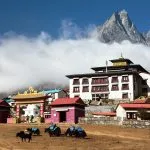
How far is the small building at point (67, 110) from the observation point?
187 ft

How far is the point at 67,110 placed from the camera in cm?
5753

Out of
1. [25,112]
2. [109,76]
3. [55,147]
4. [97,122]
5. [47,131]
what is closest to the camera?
[55,147]

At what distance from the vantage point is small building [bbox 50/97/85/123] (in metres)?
56.9

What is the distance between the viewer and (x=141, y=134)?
4597 centimetres

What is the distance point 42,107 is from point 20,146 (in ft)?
96.5

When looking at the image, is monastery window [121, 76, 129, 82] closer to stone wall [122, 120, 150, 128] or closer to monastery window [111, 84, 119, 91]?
monastery window [111, 84, 119, 91]

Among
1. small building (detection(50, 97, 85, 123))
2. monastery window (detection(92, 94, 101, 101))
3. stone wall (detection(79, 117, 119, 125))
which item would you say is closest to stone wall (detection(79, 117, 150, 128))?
stone wall (detection(79, 117, 119, 125))

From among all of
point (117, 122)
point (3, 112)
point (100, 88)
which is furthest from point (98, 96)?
point (117, 122)

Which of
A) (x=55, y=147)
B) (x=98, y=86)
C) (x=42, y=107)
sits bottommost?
(x=55, y=147)

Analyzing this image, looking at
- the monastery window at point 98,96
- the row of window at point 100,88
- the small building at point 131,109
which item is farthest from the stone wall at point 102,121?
the row of window at point 100,88

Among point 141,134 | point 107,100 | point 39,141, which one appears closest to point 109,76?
point 107,100

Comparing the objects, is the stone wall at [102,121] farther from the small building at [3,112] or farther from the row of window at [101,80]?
the row of window at [101,80]

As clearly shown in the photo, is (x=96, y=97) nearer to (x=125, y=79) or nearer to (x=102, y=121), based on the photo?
(x=125, y=79)

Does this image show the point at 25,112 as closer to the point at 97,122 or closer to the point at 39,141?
the point at 97,122
